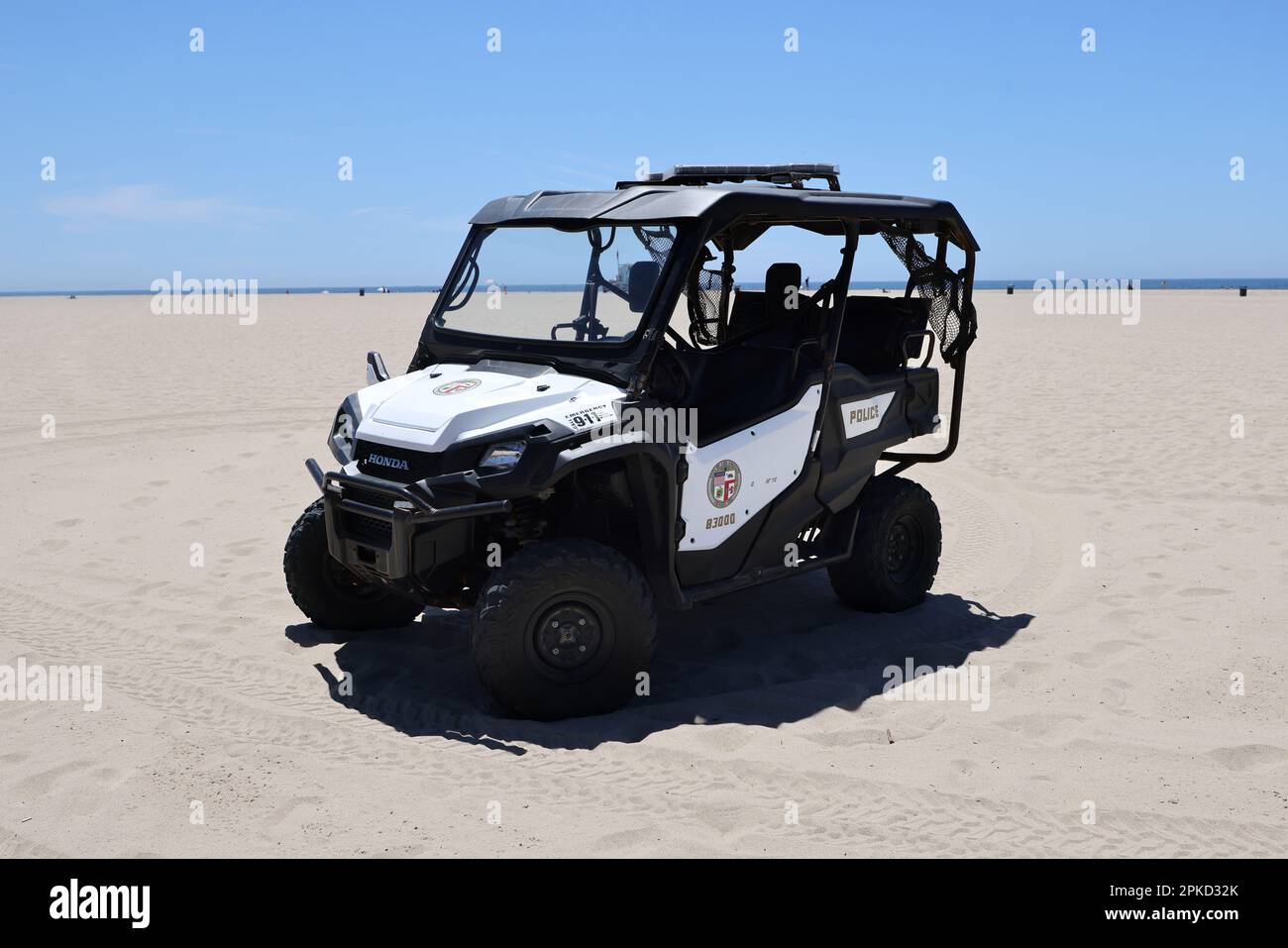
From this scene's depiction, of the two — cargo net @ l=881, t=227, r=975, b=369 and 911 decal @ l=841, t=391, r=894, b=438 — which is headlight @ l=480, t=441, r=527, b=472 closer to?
911 decal @ l=841, t=391, r=894, b=438

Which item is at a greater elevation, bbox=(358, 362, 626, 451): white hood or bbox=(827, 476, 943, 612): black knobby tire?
bbox=(358, 362, 626, 451): white hood

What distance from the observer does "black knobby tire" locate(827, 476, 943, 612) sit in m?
7.02

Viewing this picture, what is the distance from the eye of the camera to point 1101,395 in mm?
15688

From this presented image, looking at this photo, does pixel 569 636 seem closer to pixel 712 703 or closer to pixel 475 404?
pixel 712 703

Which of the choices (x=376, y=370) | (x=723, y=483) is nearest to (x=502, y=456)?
(x=723, y=483)

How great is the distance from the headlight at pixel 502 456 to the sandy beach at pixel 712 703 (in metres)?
1.14

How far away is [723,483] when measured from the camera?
5.90 metres

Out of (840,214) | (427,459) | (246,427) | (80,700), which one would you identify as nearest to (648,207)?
(840,214)

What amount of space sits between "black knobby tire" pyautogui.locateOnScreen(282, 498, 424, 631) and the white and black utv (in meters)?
0.01

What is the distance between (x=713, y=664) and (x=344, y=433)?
7.24ft

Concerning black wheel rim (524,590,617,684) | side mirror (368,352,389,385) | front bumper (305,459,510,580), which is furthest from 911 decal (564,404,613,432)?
side mirror (368,352,389,385)

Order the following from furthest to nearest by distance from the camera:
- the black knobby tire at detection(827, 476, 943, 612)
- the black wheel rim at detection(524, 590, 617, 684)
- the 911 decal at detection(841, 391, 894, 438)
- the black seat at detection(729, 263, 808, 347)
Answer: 1. the black seat at detection(729, 263, 808, 347)
2. the black knobby tire at detection(827, 476, 943, 612)
3. the 911 decal at detection(841, 391, 894, 438)
4. the black wheel rim at detection(524, 590, 617, 684)

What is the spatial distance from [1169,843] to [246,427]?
1080cm

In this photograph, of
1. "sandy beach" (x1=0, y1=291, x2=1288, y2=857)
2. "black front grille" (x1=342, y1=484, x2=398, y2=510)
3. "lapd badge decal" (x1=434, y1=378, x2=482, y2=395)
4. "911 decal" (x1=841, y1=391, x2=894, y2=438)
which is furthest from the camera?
"911 decal" (x1=841, y1=391, x2=894, y2=438)
